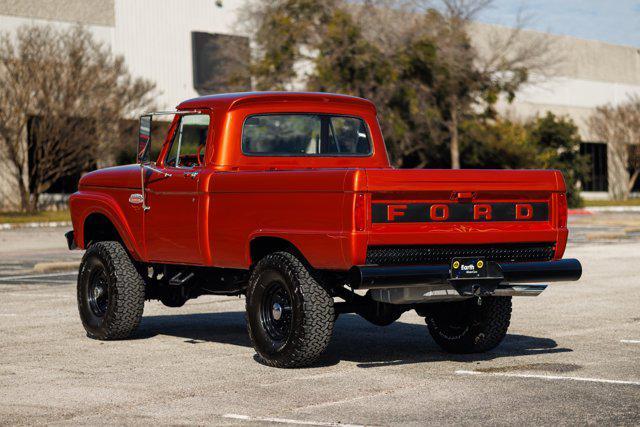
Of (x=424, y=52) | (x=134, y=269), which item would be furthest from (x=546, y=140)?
(x=134, y=269)

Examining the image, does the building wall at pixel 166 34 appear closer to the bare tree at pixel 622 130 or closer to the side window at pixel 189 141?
the bare tree at pixel 622 130

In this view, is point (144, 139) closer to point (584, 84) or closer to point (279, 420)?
point (279, 420)

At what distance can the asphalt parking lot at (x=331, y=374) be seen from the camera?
7.72 meters

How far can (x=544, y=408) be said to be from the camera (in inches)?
307

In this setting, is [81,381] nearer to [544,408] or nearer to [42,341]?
[42,341]

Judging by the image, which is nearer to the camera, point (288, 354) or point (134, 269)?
point (288, 354)

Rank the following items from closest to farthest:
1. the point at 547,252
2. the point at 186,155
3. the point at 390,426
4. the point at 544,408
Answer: the point at 390,426 < the point at 544,408 < the point at 547,252 < the point at 186,155

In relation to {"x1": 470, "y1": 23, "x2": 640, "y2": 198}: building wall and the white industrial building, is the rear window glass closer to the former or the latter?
the white industrial building

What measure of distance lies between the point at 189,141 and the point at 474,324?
9.76ft

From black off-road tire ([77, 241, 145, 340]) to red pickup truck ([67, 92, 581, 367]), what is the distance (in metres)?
0.01

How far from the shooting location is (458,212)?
368 inches

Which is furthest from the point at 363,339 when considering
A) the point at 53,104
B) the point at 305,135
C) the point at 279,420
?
the point at 53,104

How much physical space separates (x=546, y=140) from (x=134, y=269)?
191ft

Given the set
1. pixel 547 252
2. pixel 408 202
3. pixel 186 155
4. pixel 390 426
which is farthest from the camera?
pixel 186 155
